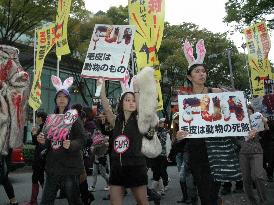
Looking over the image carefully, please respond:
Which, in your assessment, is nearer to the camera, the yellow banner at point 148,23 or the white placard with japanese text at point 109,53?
the white placard with japanese text at point 109,53

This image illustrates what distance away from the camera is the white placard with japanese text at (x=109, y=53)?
540 cm

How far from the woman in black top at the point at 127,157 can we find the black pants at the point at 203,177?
0.57m

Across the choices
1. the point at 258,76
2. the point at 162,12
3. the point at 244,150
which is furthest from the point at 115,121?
the point at 258,76

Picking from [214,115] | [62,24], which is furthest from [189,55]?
[62,24]

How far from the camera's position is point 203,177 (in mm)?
4016

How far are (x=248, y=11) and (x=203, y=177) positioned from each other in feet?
52.3

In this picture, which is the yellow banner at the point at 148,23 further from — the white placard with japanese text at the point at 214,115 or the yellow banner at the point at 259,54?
the yellow banner at the point at 259,54

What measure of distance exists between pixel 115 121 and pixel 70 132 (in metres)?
0.67

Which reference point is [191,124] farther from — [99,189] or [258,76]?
[258,76]

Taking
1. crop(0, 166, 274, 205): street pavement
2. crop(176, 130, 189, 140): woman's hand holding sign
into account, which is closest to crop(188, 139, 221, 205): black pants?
crop(176, 130, 189, 140): woman's hand holding sign

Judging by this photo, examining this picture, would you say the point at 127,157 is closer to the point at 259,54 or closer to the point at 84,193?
the point at 84,193

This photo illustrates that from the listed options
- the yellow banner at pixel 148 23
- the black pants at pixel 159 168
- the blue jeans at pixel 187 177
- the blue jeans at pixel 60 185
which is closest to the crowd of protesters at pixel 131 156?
the blue jeans at pixel 60 185

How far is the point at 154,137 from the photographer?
445 cm

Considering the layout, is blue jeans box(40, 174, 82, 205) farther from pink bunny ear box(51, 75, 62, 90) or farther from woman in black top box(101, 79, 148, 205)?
pink bunny ear box(51, 75, 62, 90)
